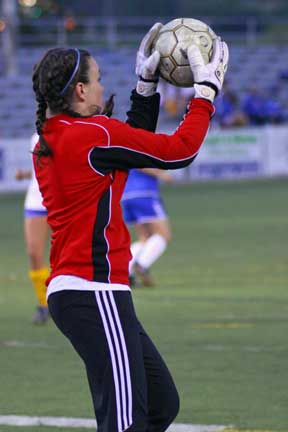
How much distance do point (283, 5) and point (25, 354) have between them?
139ft

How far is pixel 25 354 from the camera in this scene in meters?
9.15

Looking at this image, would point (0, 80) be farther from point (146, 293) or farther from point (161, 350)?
point (161, 350)

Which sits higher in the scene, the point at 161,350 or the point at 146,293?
the point at 161,350

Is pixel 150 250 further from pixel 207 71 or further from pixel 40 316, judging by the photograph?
pixel 207 71

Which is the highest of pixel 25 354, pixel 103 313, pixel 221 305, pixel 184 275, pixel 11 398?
pixel 103 313

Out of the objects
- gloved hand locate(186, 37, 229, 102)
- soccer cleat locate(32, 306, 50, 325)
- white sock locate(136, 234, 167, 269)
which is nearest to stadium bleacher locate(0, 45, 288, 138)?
white sock locate(136, 234, 167, 269)

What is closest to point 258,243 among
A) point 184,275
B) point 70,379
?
point 184,275

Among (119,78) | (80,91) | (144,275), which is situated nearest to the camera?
(80,91)

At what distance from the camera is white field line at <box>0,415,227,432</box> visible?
6.64 m

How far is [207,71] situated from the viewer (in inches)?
200

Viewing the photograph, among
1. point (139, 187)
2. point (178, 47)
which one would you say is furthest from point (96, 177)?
point (139, 187)

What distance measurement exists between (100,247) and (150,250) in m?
8.27

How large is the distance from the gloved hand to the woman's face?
40cm

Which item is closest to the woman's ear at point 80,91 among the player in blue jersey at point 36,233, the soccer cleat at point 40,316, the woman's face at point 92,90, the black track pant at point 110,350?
the woman's face at point 92,90
